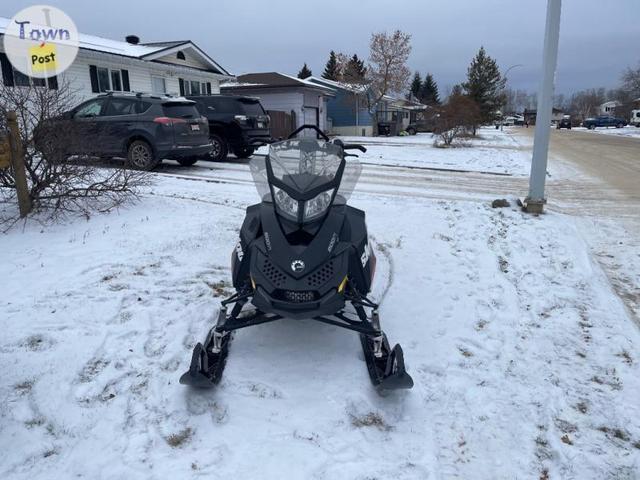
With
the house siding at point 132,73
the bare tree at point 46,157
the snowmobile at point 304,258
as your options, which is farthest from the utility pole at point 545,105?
the house siding at point 132,73

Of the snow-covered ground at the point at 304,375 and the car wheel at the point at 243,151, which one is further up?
the car wheel at the point at 243,151

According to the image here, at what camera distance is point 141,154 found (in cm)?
1059

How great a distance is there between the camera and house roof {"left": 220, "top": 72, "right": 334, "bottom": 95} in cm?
2947

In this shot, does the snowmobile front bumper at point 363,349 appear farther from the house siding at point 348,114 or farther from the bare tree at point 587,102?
the bare tree at point 587,102

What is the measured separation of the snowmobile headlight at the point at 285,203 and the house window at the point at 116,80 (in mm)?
17947

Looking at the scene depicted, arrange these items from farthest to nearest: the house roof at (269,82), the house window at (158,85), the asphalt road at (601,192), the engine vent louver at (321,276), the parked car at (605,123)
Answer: the parked car at (605,123) < the house roof at (269,82) < the house window at (158,85) < the asphalt road at (601,192) < the engine vent louver at (321,276)

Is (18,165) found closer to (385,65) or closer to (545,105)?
(545,105)

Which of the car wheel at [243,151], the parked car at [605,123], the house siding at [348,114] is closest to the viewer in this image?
the car wheel at [243,151]

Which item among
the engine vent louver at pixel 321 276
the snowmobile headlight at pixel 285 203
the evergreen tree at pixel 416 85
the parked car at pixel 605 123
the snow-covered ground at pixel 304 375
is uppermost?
the evergreen tree at pixel 416 85

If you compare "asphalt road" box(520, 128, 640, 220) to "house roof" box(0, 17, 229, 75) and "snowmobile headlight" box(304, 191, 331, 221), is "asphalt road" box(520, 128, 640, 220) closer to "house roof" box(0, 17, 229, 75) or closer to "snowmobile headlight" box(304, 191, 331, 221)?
"snowmobile headlight" box(304, 191, 331, 221)

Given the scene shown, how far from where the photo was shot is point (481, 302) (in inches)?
177

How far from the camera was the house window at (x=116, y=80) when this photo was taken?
1870 cm

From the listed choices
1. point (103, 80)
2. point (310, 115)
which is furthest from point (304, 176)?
point (310, 115)

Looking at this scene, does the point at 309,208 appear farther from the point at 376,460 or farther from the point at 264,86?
the point at 264,86
